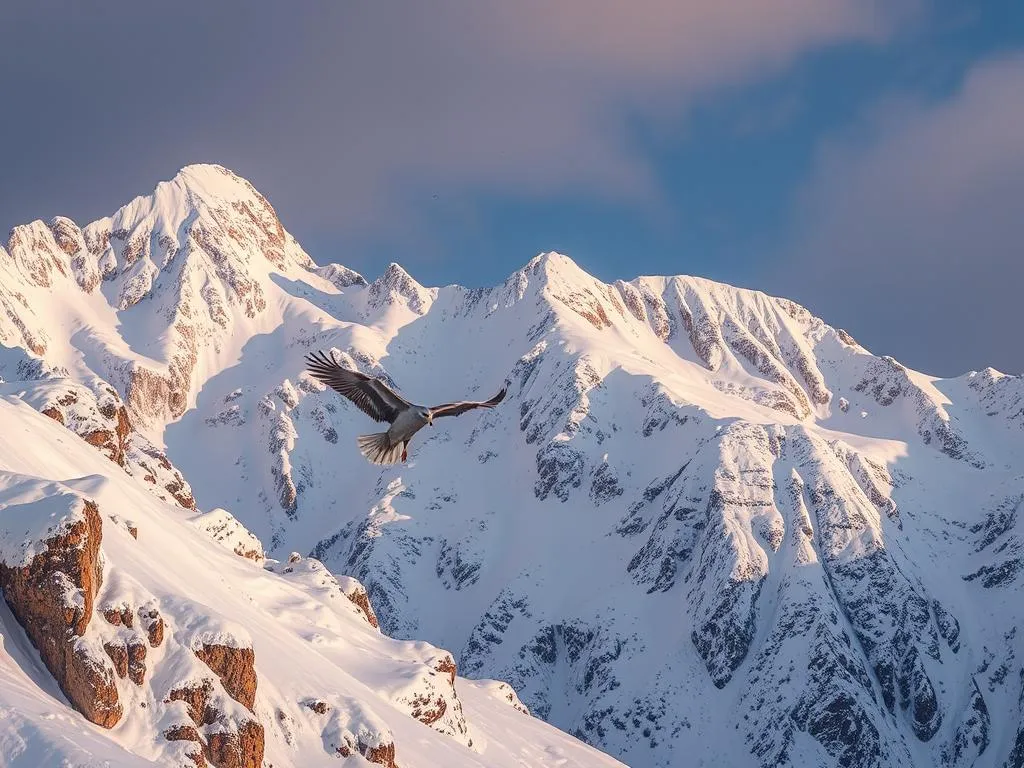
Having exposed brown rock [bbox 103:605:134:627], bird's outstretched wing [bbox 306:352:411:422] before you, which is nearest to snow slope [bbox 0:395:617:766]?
A: exposed brown rock [bbox 103:605:134:627]

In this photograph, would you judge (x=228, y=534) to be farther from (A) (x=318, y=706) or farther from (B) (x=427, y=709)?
(A) (x=318, y=706)

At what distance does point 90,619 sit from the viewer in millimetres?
71750

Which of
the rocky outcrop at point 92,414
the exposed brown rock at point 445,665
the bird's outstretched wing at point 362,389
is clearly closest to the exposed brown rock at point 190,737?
the bird's outstretched wing at point 362,389

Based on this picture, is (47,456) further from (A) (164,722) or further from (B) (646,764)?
(B) (646,764)

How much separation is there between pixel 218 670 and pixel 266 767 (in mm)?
8143

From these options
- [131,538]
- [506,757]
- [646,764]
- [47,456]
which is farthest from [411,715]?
[646,764]

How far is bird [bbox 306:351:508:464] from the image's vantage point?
113 feet

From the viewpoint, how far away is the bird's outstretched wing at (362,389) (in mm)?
34656

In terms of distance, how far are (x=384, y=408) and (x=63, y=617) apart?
1676 inches

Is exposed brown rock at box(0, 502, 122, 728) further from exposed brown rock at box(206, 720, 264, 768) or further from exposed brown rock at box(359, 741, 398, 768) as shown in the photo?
exposed brown rock at box(359, 741, 398, 768)

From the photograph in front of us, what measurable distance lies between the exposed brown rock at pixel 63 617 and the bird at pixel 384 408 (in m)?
40.5

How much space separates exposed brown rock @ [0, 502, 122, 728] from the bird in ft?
133

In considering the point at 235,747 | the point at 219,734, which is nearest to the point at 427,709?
the point at 235,747

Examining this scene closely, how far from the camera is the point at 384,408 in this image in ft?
116
